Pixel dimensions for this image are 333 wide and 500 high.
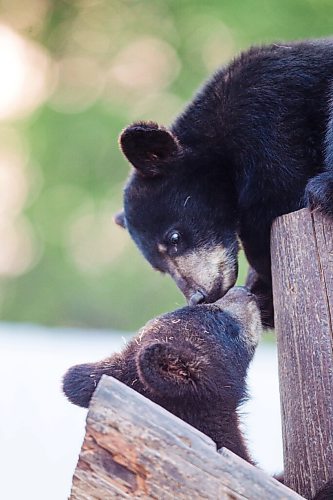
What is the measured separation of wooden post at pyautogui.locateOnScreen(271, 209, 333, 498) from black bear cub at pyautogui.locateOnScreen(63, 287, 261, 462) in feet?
0.48

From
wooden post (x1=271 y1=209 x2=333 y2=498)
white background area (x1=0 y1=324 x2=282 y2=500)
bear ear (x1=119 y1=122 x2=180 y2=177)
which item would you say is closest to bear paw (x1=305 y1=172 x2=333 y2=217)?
wooden post (x1=271 y1=209 x2=333 y2=498)

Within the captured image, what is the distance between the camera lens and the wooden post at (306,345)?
7.14 feet

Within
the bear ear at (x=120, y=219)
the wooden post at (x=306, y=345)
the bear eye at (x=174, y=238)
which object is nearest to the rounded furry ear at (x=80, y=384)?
the wooden post at (x=306, y=345)

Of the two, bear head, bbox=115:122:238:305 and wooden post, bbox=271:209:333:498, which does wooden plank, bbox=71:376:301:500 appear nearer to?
wooden post, bbox=271:209:333:498

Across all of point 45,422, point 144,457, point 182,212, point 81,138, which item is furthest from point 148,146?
point 81,138

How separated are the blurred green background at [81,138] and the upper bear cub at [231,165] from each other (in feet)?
12.9

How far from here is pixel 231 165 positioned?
302cm

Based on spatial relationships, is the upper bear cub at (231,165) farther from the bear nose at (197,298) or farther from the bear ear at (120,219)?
the bear ear at (120,219)

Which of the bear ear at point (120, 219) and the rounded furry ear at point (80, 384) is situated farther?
the bear ear at point (120, 219)

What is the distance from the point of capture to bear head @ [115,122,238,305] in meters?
3.00

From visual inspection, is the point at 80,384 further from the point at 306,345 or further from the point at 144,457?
the point at 144,457

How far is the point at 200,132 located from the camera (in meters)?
3.12

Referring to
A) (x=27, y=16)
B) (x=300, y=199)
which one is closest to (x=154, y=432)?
(x=300, y=199)

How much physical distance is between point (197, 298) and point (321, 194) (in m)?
0.67
